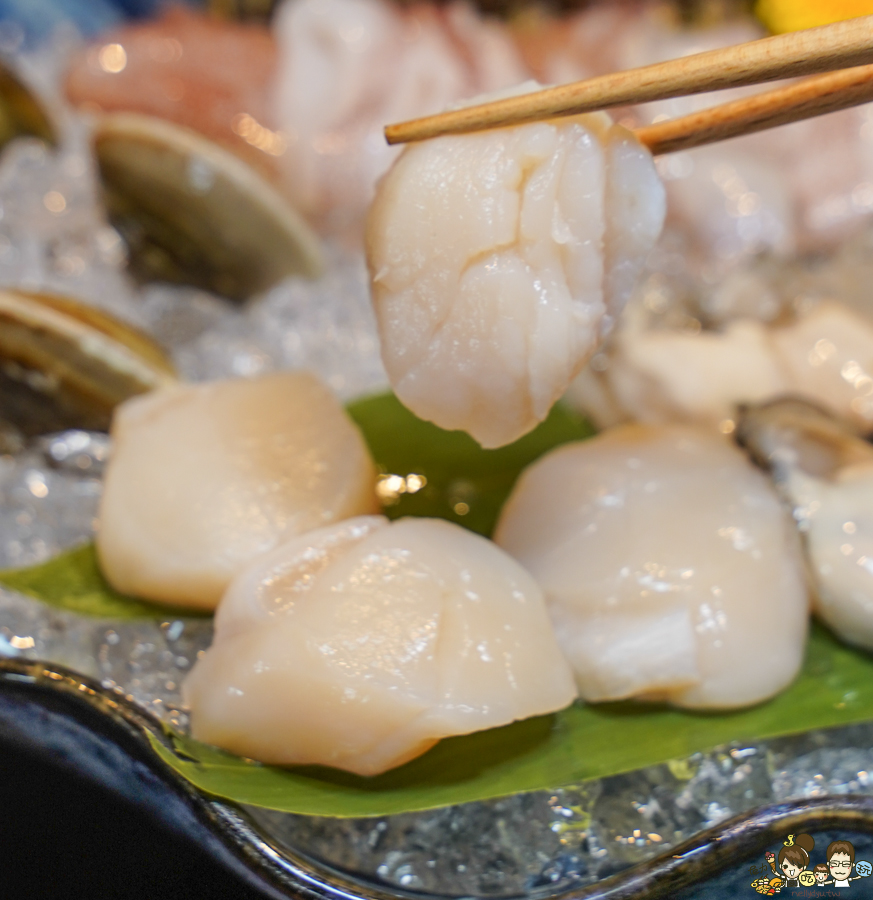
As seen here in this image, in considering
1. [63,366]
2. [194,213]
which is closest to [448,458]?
[63,366]

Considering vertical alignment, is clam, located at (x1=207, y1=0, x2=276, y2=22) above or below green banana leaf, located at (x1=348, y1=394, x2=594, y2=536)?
above

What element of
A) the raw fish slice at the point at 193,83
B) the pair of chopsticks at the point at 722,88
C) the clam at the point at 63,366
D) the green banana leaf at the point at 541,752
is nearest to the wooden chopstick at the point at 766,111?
the pair of chopsticks at the point at 722,88

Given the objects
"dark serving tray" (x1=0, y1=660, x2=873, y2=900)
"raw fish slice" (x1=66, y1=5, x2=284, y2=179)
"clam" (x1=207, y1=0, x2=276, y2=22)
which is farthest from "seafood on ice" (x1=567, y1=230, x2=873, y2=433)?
"clam" (x1=207, y1=0, x2=276, y2=22)

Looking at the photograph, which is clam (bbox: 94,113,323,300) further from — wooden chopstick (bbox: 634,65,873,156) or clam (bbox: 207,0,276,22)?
clam (bbox: 207,0,276,22)

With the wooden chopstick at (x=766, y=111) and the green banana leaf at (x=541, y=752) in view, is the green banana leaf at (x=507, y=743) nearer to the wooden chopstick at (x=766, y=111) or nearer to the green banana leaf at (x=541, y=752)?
the green banana leaf at (x=541, y=752)

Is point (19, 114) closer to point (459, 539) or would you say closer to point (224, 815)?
point (459, 539)

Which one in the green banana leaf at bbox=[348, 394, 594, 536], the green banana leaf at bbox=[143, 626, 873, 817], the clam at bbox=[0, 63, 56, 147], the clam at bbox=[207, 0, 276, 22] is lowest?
the green banana leaf at bbox=[143, 626, 873, 817]
